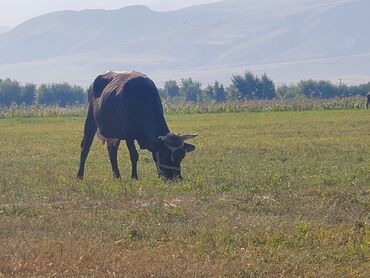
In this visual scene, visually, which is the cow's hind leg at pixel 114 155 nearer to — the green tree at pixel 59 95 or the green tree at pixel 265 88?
the green tree at pixel 265 88

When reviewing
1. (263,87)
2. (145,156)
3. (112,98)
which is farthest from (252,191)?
(263,87)

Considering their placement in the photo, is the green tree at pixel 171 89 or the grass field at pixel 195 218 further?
the green tree at pixel 171 89

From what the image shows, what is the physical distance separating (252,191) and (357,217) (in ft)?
8.98

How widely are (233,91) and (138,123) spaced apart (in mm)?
82378

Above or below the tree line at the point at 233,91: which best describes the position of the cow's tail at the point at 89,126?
above

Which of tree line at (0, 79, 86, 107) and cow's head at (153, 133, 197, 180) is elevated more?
cow's head at (153, 133, 197, 180)

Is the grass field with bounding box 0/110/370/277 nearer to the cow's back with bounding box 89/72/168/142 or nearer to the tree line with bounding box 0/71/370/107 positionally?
the cow's back with bounding box 89/72/168/142

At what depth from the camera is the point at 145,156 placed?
2302 cm

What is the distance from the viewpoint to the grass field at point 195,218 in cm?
925

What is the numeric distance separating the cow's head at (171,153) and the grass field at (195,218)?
0.41m

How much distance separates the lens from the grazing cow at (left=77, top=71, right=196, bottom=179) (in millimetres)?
16141

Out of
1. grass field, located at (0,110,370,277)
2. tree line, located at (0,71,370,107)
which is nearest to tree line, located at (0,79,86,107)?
tree line, located at (0,71,370,107)

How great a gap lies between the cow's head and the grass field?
0.41 metres

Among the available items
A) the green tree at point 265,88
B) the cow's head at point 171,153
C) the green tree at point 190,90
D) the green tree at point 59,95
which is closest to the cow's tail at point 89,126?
the cow's head at point 171,153
